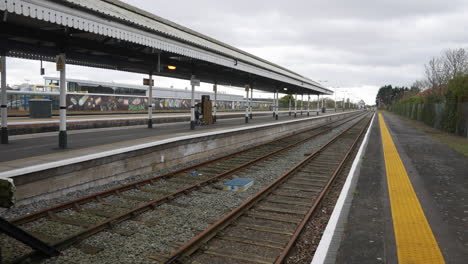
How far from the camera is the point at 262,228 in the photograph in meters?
5.73

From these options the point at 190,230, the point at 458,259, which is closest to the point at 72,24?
the point at 190,230

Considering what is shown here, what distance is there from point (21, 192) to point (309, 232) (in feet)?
17.8

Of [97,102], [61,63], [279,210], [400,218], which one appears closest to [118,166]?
[61,63]

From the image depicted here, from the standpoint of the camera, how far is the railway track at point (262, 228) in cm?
466

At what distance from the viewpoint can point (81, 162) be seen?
7.88m

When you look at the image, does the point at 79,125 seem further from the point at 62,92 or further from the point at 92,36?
the point at 62,92

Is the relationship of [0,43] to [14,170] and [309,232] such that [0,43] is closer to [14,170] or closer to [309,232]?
[14,170]

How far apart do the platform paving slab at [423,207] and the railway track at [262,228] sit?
0.83 meters

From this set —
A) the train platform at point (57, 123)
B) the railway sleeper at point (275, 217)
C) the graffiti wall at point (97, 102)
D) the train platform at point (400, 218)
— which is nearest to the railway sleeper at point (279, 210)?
the railway sleeper at point (275, 217)

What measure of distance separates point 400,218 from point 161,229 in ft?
14.0

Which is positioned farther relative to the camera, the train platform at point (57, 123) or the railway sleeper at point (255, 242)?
the train platform at point (57, 123)

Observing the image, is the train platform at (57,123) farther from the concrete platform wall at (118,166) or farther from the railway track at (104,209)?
the railway track at (104,209)

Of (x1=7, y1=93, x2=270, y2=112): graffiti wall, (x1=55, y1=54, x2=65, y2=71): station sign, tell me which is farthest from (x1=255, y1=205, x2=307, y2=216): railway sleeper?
(x1=7, y1=93, x2=270, y2=112): graffiti wall

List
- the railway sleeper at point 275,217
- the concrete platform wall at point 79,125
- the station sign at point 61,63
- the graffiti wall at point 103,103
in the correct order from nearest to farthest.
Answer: the railway sleeper at point 275,217, the station sign at point 61,63, the concrete platform wall at point 79,125, the graffiti wall at point 103,103
